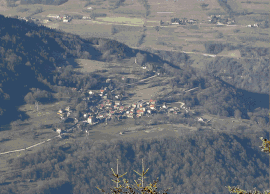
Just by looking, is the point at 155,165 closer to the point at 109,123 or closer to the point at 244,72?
the point at 109,123

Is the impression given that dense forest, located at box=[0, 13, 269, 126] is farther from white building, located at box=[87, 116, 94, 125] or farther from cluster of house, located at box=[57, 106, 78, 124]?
white building, located at box=[87, 116, 94, 125]

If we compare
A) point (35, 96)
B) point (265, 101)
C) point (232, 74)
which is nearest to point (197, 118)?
point (35, 96)

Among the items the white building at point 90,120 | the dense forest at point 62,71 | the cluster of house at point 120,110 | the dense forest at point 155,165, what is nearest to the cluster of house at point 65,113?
A: the white building at point 90,120

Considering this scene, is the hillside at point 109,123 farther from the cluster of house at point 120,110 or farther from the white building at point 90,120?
the cluster of house at point 120,110

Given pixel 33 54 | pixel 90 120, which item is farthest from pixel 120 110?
pixel 33 54

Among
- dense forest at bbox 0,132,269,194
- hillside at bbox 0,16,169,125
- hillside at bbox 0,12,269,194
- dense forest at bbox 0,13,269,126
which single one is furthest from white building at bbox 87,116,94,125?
hillside at bbox 0,16,169,125

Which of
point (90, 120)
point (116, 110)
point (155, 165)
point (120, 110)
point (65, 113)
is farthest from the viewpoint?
point (120, 110)

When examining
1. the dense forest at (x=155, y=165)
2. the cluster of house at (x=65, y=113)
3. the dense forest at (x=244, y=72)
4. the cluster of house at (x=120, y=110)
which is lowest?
the dense forest at (x=244, y=72)

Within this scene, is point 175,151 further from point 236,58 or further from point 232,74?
point 236,58
